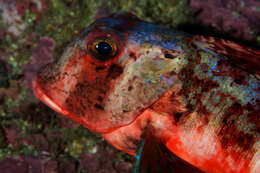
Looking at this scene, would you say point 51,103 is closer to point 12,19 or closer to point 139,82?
point 139,82

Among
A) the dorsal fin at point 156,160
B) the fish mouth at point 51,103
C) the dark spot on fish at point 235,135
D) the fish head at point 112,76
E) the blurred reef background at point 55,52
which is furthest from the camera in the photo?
the blurred reef background at point 55,52

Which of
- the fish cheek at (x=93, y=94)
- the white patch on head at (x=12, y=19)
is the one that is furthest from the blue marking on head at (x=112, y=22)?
the white patch on head at (x=12, y=19)

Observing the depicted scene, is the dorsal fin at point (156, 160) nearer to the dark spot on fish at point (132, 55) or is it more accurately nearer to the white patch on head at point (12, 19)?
the dark spot on fish at point (132, 55)

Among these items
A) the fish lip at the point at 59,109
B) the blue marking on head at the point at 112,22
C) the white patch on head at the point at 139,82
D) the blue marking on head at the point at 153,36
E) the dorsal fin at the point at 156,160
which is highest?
the blue marking on head at the point at 112,22

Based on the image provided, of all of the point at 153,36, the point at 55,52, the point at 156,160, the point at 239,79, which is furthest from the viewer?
the point at 55,52

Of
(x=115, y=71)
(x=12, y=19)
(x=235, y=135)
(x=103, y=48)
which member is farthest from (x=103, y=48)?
(x=12, y=19)

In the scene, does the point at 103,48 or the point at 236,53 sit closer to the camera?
the point at 103,48
